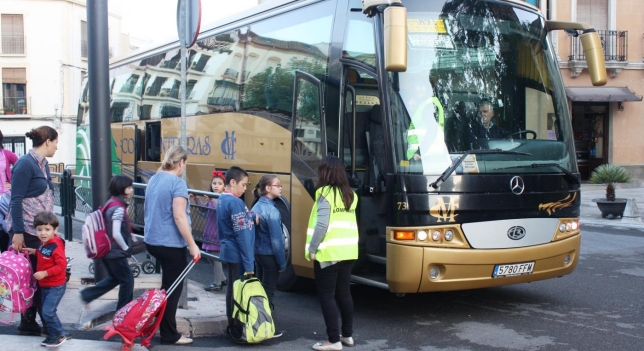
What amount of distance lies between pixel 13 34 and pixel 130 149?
38720mm

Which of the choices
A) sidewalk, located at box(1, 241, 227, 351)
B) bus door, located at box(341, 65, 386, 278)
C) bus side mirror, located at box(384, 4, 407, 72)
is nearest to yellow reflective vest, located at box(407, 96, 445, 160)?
bus door, located at box(341, 65, 386, 278)

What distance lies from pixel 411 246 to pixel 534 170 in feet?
5.19

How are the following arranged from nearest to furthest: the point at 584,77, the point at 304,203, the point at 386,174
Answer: the point at 386,174
the point at 304,203
the point at 584,77

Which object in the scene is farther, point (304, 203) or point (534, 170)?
point (304, 203)

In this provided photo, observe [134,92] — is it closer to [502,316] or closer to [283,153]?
[283,153]

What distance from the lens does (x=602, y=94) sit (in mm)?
25312

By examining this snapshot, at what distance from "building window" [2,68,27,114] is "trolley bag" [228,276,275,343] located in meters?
45.1

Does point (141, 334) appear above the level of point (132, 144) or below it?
below

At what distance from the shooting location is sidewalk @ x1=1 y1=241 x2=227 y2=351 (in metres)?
5.82

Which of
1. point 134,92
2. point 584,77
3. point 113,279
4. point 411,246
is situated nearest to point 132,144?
point 134,92

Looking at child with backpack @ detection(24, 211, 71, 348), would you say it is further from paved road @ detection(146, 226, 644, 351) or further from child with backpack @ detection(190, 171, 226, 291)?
child with backpack @ detection(190, 171, 226, 291)

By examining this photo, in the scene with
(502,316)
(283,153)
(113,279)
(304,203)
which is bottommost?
(502,316)

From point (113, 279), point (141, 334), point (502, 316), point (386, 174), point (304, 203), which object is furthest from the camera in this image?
point (304, 203)

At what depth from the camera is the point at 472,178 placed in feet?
21.5
